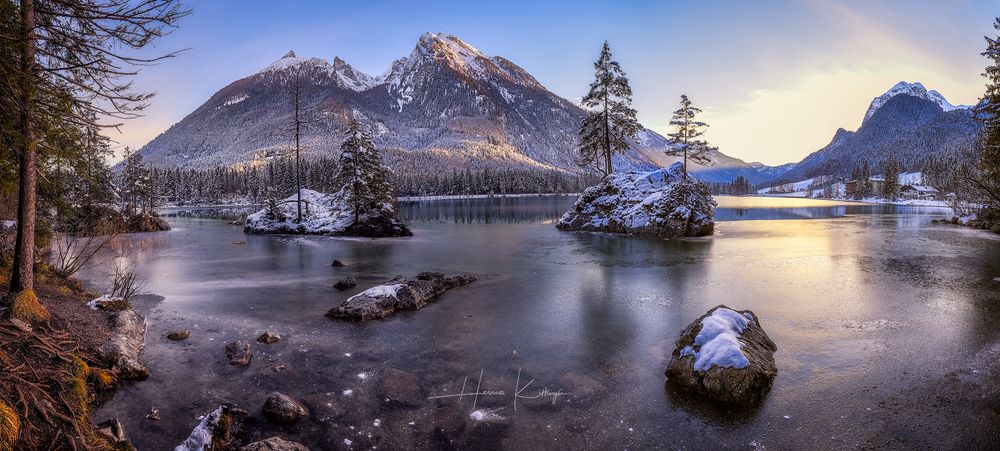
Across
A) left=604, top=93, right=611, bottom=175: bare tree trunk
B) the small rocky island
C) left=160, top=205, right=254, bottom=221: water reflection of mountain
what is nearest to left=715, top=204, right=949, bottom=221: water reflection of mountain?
left=604, top=93, right=611, bottom=175: bare tree trunk

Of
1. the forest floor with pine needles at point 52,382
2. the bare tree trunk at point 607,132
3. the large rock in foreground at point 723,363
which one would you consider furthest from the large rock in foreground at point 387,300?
the bare tree trunk at point 607,132

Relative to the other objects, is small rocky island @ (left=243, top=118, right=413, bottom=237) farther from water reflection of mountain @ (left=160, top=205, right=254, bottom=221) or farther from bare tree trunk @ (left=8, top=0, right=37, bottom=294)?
bare tree trunk @ (left=8, top=0, right=37, bottom=294)

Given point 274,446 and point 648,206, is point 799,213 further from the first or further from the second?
point 274,446

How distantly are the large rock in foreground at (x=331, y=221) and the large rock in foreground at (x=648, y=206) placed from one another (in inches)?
676

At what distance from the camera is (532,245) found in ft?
107

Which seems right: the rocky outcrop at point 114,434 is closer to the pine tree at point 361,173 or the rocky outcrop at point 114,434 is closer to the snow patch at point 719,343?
the snow patch at point 719,343

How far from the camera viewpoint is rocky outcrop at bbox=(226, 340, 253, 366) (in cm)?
1023

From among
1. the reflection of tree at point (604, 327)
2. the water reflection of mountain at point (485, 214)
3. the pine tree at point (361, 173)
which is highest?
the pine tree at point (361, 173)

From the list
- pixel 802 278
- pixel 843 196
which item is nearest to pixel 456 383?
pixel 802 278

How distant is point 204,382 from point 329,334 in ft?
11.5

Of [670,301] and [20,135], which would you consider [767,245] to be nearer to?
[670,301]

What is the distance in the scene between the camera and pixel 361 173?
130 ft

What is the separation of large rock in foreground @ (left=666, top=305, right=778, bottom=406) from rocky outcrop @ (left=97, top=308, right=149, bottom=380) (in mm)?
11181

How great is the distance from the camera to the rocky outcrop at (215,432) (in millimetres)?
6676
